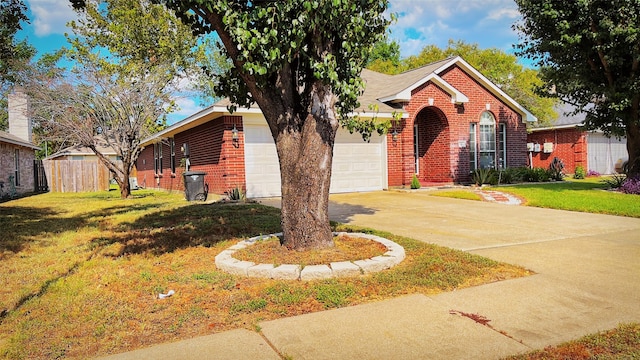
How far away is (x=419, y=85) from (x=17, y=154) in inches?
806

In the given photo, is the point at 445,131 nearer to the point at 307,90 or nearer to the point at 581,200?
the point at 581,200

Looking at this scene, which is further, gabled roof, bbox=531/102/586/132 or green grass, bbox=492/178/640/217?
gabled roof, bbox=531/102/586/132

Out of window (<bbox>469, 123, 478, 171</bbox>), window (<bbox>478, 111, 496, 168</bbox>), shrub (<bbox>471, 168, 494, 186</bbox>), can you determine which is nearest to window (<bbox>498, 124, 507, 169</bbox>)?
window (<bbox>478, 111, 496, 168</bbox>)

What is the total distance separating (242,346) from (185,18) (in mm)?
4448

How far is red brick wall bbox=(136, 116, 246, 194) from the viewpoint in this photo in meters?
13.7

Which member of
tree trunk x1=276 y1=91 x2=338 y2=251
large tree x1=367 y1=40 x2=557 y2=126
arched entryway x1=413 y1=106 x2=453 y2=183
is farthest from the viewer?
large tree x1=367 y1=40 x2=557 y2=126

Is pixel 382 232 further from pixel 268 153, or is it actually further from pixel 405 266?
pixel 268 153

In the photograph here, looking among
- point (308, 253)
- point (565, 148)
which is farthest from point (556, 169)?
point (308, 253)

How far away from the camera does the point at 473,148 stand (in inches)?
693

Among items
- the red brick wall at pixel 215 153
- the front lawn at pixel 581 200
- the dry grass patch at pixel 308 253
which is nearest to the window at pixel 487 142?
the front lawn at pixel 581 200

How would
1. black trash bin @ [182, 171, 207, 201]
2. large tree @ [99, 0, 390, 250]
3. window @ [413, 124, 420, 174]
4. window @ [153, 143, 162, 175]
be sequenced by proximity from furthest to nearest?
window @ [153, 143, 162, 175], window @ [413, 124, 420, 174], black trash bin @ [182, 171, 207, 201], large tree @ [99, 0, 390, 250]

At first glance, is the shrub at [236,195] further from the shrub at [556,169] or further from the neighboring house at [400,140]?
the shrub at [556,169]

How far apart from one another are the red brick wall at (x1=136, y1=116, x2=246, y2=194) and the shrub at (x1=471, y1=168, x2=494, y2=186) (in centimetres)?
884

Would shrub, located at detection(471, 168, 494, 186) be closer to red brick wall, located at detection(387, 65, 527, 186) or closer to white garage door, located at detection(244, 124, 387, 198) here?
red brick wall, located at detection(387, 65, 527, 186)
